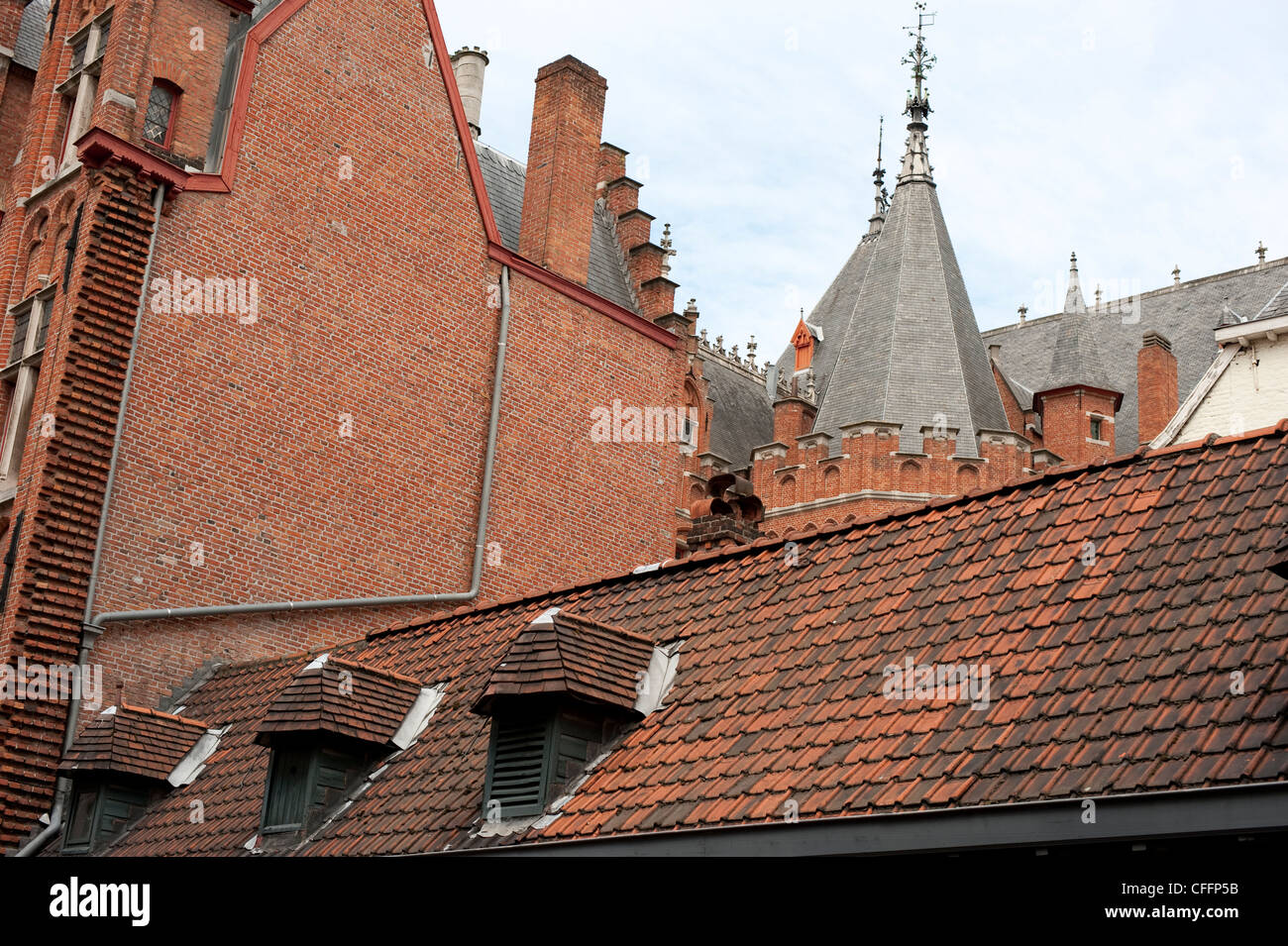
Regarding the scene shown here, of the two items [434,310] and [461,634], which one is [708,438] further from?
Answer: [461,634]

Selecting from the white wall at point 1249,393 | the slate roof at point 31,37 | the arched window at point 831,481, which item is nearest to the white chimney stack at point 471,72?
the slate roof at point 31,37

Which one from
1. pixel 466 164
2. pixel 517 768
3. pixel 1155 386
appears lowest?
pixel 517 768

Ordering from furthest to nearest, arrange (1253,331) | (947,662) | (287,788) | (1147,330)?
(1147,330)
(1253,331)
(287,788)
(947,662)

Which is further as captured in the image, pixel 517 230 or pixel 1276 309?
pixel 517 230

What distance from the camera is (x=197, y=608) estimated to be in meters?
18.9

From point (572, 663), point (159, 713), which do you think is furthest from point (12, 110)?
point (572, 663)

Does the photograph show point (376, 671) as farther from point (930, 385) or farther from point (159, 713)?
point (930, 385)

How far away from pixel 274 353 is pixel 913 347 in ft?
68.6

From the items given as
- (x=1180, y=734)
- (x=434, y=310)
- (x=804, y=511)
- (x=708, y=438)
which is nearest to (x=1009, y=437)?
(x=804, y=511)

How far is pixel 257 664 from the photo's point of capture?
61.0 ft

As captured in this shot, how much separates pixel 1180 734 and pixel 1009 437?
91.5 feet

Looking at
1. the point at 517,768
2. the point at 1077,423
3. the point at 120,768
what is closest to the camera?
the point at 517,768

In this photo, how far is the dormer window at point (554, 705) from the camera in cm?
1230

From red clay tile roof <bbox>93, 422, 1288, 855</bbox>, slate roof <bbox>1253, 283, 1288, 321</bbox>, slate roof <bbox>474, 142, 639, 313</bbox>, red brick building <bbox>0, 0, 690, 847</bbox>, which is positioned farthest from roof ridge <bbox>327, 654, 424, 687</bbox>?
slate roof <bbox>1253, 283, 1288, 321</bbox>
